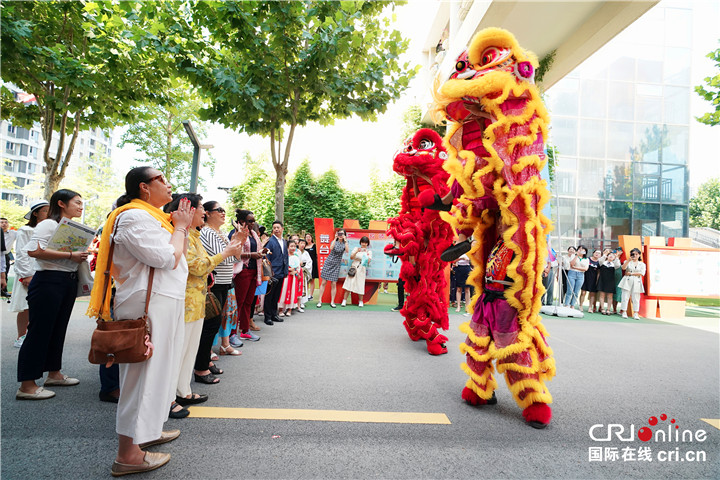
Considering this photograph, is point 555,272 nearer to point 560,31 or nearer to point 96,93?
→ point 560,31

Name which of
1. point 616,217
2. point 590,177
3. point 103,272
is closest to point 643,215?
point 616,217

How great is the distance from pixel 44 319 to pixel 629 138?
19.8m

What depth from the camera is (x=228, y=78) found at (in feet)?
21.1

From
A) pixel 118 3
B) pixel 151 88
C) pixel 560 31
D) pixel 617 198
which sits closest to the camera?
pixel 118 3

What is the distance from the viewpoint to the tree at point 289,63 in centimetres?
650

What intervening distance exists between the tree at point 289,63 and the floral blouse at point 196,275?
4.56m

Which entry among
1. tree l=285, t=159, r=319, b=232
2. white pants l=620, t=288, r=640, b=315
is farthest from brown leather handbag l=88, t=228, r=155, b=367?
tree l=285, t=159, r=319, b=232

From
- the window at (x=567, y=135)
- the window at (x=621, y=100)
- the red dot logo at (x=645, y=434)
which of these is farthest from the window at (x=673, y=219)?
the red dot logo at (x=645, y=434)

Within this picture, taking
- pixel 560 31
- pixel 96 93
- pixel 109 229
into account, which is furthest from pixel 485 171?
pixel 560 31

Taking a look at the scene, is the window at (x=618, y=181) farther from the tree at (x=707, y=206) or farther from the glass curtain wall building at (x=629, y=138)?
the tree at (x=707, y=206)

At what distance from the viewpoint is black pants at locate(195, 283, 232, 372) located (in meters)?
3.22

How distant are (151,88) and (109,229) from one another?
650 cm

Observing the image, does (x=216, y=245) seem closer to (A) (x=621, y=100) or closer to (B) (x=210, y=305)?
(B) (x=210, y=305)


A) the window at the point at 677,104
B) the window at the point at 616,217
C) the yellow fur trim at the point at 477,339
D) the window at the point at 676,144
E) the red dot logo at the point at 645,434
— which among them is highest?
the window at the point at 677,104
